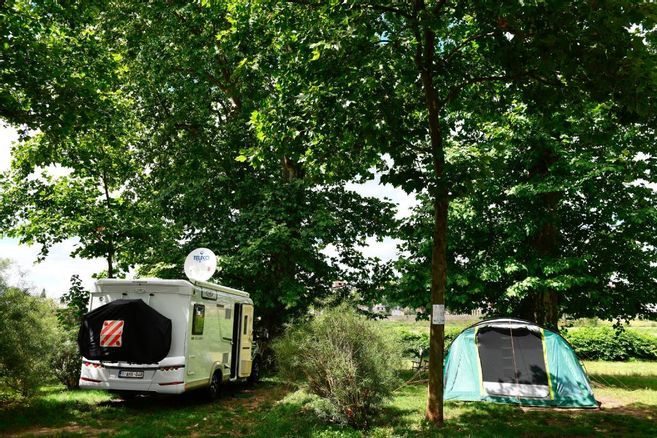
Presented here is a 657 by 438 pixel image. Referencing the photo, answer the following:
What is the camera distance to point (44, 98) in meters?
10.1

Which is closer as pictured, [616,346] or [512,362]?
[512,362]

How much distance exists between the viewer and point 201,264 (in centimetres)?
1272

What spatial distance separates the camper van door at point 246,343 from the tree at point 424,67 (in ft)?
19.7

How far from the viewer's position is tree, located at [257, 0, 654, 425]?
6996 millimetres

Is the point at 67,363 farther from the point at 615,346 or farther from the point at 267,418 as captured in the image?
the point at 615,346

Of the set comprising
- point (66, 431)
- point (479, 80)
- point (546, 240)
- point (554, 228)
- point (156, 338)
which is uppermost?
point (479, 80)

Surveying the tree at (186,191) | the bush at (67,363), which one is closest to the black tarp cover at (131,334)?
the bush at (67,363)

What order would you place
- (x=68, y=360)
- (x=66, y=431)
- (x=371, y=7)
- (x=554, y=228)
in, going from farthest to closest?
(x=554, y=228) < (x=68, y=360) < (x=371, y=7) < (x=66, y=431)

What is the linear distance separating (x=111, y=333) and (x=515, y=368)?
9200mm

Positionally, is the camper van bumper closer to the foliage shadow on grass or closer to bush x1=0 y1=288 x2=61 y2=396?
bush x1=0 y1=288 x2=61 y2=396

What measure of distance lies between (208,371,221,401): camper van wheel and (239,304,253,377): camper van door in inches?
52.9

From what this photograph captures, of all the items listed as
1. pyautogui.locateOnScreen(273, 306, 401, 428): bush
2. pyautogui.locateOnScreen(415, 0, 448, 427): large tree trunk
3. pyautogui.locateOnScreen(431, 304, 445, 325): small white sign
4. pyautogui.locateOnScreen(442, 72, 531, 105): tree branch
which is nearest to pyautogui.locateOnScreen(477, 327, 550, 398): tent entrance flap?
pyautogui.locateOnScreen(273, 306, 401, 428): bush

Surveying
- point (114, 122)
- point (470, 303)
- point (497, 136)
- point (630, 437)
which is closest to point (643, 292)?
point (470, 303)

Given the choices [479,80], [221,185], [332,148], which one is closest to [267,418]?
[332,148]
